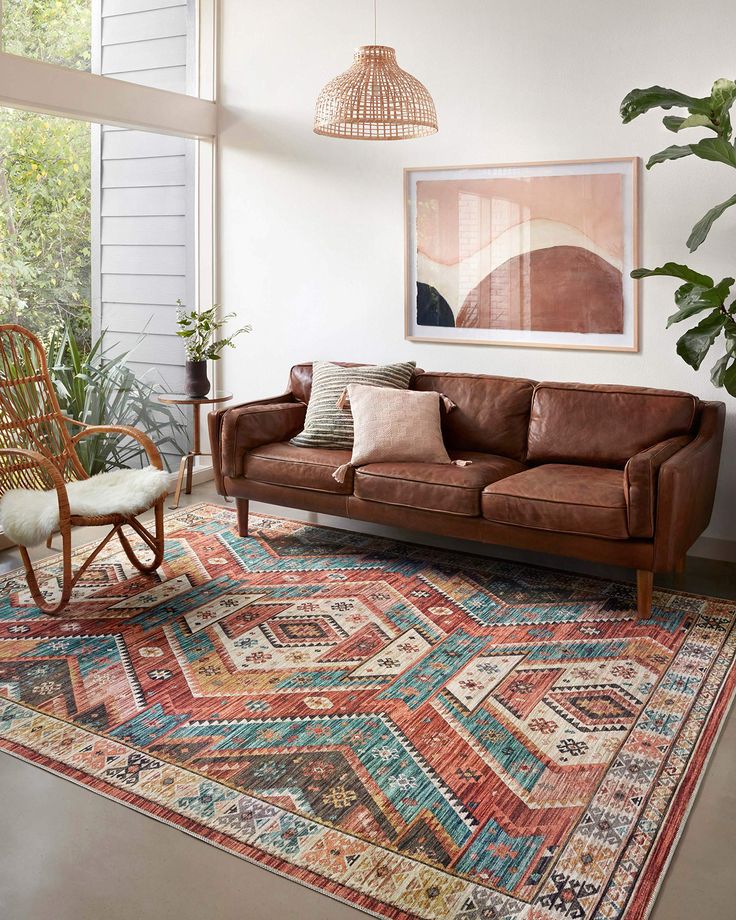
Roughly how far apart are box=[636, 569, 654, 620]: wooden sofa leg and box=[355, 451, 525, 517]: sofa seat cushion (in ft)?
2.34

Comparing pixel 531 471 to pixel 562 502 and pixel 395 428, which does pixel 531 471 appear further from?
pixel 395 428

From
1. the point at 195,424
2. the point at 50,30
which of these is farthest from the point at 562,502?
the point at 50,30

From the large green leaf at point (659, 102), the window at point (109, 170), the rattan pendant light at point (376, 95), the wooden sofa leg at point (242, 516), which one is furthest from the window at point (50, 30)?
the large green leaf at point (659, 102)

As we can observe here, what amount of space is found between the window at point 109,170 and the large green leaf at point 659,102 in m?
2.70

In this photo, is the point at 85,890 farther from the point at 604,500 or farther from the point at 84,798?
the point at 604,500

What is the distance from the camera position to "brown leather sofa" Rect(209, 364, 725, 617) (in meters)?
3.59

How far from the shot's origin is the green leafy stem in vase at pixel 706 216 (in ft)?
11.9

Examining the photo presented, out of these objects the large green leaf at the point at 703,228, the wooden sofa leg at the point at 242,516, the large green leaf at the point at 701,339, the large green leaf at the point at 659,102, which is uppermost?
the large green leaf at the point at 659,102

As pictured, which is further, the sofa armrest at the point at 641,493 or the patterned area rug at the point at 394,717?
the sofa armrest at the point at 641,493

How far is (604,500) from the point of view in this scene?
3.62 metres

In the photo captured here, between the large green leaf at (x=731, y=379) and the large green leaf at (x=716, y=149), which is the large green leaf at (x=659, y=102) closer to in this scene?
the large green leaf at (x=716, y=149)

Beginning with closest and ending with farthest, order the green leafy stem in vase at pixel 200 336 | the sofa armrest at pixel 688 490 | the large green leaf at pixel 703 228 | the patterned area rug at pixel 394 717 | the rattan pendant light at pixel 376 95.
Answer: the patterned area rug at pixel 394 717 < the sofa armrest at pixel 688 490 < the large green leaf at pixel 703 228 < the rattan pendant light at pixel 376 95 < the green leafy stem in vase at pixel 200 336

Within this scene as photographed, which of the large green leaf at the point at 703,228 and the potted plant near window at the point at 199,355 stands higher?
the large green leaf at the point at 703,228

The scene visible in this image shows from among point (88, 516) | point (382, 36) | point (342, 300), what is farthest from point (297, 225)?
point (88, 516)
